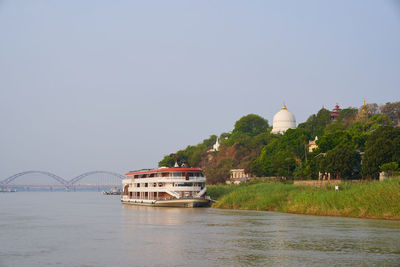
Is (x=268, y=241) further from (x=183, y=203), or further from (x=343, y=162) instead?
(x=183, y=203)

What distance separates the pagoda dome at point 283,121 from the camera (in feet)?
405

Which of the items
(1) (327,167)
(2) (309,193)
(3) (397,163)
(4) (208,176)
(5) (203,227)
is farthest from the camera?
(4) (208,176)

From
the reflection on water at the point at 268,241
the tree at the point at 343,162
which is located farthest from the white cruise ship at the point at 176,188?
the reflection on water at the point at 268,241

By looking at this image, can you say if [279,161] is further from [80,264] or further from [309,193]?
[80,264]

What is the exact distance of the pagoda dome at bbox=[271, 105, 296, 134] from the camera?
12356cm

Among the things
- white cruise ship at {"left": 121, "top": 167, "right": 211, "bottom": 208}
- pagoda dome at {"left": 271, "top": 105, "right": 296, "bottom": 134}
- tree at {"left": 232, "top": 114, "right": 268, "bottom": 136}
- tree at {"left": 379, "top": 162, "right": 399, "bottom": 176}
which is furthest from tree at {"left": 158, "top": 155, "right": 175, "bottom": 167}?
tree at {"left": 379, "top": 162, "right": 399, "bottom": 176}

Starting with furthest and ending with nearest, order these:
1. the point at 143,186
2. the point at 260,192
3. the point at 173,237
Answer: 1. the point at 143,186
2. the point at 260,192
3. the point at 173,237

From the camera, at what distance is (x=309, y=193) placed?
165 ft

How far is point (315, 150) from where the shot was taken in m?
73.7

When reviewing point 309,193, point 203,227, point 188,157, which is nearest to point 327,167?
point 309,193

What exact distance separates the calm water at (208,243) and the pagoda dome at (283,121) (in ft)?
256

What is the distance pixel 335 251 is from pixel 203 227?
14892 mm

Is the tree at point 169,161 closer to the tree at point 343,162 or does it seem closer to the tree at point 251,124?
the tree at point 251,124

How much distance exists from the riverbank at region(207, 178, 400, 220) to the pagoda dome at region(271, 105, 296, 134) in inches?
2431
